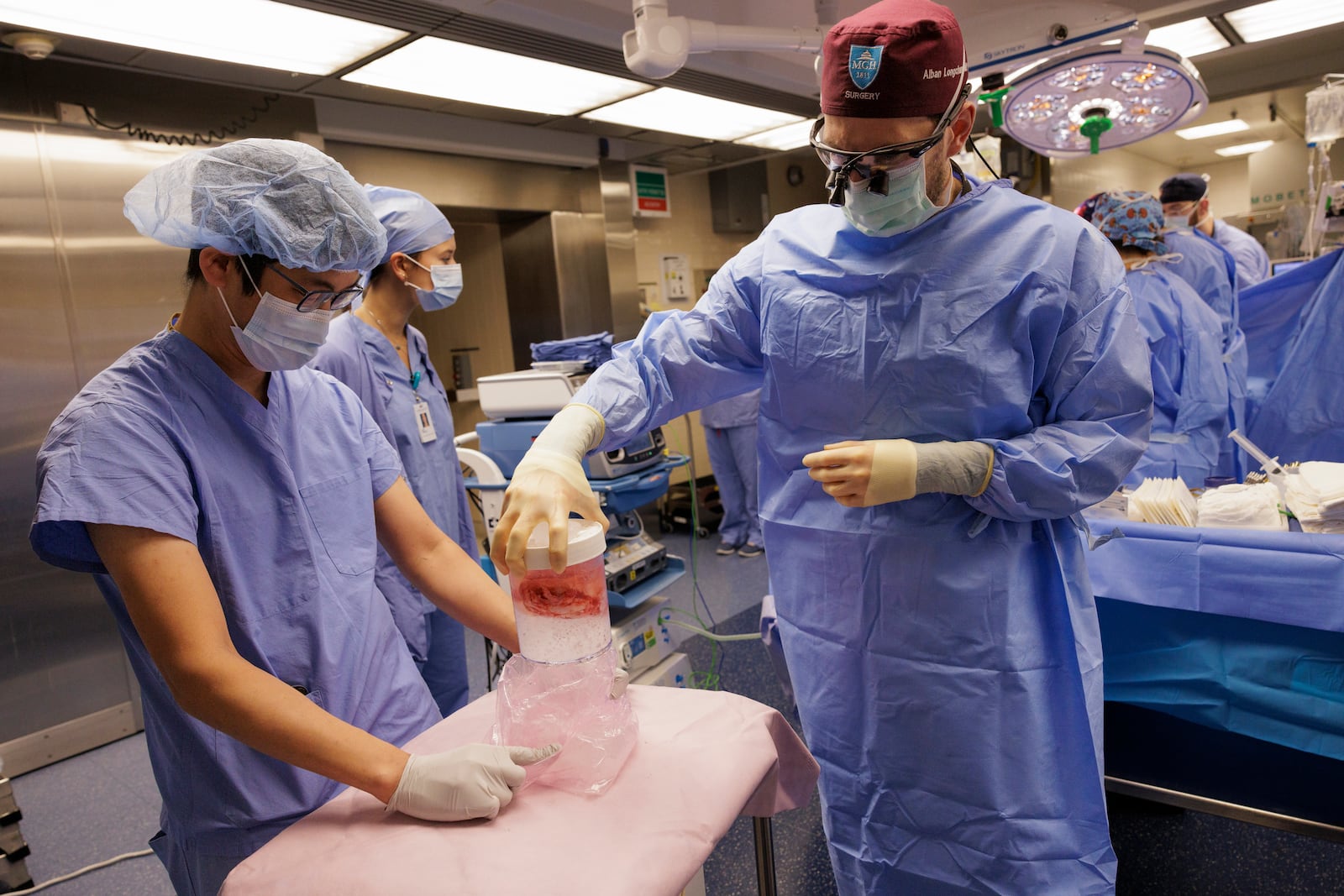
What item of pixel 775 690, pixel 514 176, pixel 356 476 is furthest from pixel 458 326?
pixel 356 476

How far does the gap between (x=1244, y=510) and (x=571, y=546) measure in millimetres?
1534

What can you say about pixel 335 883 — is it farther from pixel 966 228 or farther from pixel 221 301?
pixel 966 228

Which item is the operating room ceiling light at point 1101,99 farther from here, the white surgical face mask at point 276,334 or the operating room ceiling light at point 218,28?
the operating room ceiling light at point 218,28

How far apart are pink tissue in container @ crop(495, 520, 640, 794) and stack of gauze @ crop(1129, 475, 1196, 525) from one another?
134 centimetres

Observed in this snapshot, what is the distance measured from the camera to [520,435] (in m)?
2.79

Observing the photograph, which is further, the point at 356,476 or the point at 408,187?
the point at 408,187

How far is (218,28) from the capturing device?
103 inches

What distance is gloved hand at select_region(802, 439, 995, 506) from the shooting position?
3.95 feet

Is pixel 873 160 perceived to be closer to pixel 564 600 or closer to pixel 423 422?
pixel 564 600

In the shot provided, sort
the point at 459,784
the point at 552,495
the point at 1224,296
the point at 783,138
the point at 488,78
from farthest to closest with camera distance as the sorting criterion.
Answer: the point at 783,138 → the point at 488,78 → the point at 1224,296 → the point at 552,495 → the point at 459,784

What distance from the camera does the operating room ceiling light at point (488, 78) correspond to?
310 centimetres

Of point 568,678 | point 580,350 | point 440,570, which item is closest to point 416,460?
point 580,350

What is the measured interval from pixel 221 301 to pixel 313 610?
0.48m

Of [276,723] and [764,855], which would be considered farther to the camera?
[764,855]
